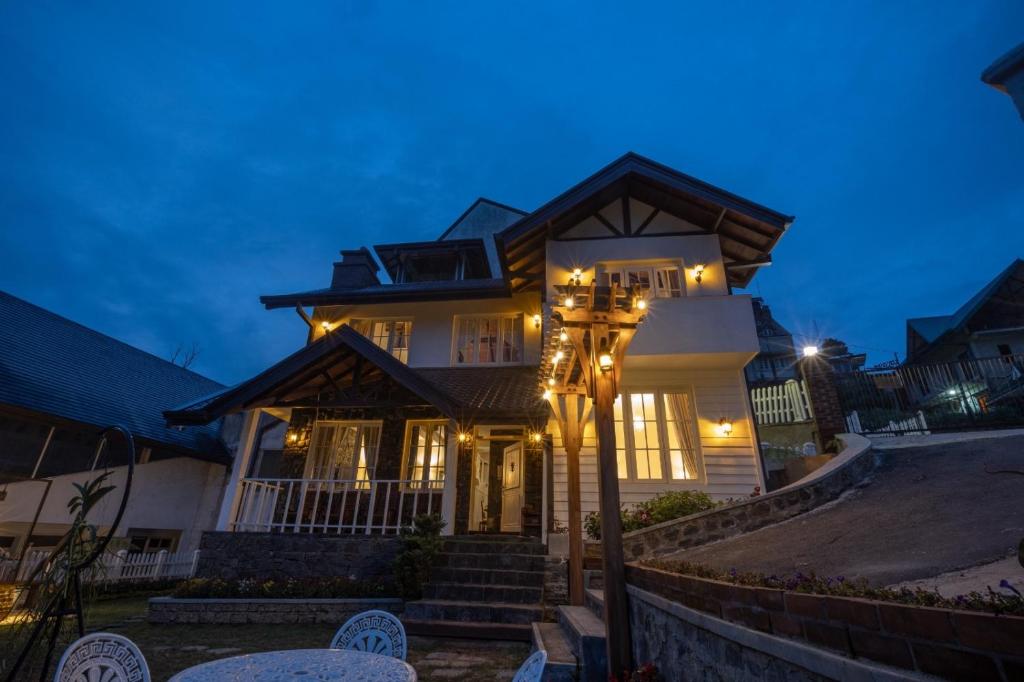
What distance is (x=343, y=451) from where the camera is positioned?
9.80 meters

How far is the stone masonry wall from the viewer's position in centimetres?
688

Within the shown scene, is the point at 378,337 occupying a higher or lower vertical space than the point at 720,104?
lower

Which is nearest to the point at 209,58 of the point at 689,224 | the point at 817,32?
the point at 689,224

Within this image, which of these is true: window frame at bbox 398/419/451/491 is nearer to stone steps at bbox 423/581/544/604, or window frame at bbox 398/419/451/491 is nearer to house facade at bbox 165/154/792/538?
house facade at bbox 165/154/792/538

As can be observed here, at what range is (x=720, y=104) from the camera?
144 metres

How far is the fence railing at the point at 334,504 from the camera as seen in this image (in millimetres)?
7723

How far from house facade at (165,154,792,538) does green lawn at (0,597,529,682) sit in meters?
1.73

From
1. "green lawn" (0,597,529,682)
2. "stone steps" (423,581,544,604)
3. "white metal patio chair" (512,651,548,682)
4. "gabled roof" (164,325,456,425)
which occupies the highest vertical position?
"gabled roof" (164,325,456,425)

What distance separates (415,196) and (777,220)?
144 m

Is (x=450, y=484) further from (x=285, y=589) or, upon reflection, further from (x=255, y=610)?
(x=255, y=610)

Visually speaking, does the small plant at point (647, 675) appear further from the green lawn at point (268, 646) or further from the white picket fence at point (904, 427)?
the white picket fence at point (904, 427)

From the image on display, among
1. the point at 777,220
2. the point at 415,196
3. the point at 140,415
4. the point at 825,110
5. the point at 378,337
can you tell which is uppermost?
the point at 825,110

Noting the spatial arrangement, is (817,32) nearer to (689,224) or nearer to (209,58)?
(689,224)

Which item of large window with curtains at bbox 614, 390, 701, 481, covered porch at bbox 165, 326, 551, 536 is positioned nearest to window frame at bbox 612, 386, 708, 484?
large window with curtains at bbox 614, 390, 701, 481
